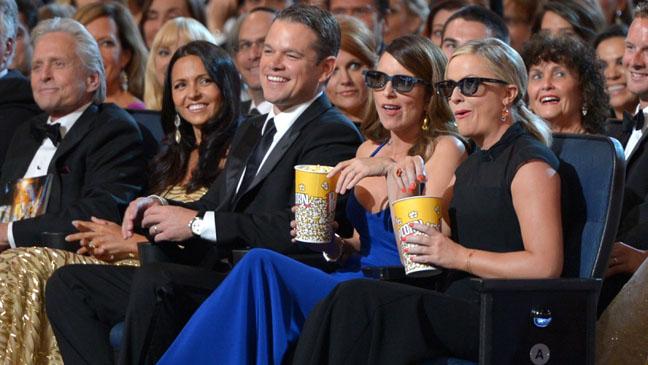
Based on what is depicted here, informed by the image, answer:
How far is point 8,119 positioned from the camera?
6027mm

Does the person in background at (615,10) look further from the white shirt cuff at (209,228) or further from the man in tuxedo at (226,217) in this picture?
the white shirt cuff at (209,228)

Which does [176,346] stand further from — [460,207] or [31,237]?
[31,237]

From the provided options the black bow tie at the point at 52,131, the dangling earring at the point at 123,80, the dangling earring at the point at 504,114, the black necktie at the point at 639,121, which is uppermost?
the dangling earring at the point at 123,80

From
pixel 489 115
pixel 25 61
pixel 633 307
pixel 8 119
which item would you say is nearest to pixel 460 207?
pixel 489 115

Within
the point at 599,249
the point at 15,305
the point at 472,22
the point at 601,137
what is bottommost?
the point at 15,305

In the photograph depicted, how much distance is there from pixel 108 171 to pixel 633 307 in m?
2.51

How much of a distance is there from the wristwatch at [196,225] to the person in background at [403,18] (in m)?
3.05

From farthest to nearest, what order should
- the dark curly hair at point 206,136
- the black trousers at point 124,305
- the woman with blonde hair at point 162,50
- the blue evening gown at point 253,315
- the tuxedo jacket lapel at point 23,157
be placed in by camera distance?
1. the woman with blonde hair at point 162,50
2. the tuxedo jacket lapel at point 23,157
3. the dark curly hair at point 206,136
4. the black trousers at point 124,305
5. the blue evening gown at point 253,315

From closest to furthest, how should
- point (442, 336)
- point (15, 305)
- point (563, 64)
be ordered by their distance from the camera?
1. point (442, 336)
2. point (15, 305)
3. point (563, 64)

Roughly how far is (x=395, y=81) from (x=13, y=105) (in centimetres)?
257

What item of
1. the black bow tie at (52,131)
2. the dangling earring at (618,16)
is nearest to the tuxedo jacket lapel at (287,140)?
the black bow tie at (52,131)

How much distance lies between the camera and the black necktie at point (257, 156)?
471 centimetres

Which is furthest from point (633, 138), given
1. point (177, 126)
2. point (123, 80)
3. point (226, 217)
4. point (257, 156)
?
point (123, 80)

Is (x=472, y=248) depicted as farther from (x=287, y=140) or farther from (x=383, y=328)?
(x=287, y=140)
